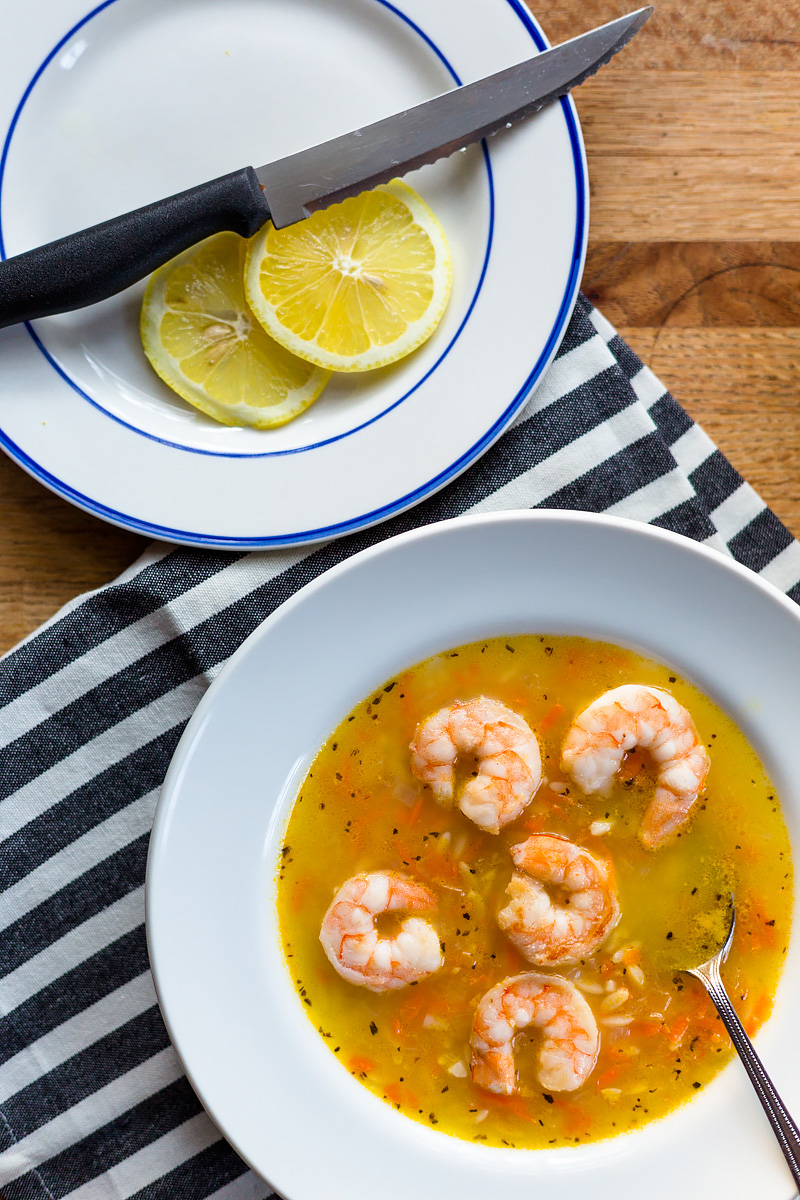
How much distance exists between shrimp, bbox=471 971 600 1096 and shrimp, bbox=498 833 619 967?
0.07m

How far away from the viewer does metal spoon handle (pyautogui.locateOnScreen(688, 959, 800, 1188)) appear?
1.62 m

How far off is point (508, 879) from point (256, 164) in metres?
1.59

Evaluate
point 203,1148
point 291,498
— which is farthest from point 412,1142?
point 291,498

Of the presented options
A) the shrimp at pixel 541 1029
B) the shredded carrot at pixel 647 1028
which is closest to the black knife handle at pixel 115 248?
the shrimp at pixel 541 1029

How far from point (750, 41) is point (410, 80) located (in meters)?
0.77

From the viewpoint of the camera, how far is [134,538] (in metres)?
1.89

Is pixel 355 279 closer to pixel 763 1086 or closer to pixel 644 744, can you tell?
pixel 644 744

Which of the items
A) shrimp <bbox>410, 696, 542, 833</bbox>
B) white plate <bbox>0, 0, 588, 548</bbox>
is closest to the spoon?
shrimp <bbox>410, 696, 542, 833</bbox>

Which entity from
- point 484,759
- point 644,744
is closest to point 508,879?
point 484,759

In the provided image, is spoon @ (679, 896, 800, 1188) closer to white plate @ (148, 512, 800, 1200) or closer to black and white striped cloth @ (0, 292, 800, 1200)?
white plate @ (148, 512, 800, 1200)

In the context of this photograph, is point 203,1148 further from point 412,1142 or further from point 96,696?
point 96,696

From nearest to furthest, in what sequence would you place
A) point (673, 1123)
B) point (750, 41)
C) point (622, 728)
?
point (622, 728)
point (673, 1123)
point (750, 41)

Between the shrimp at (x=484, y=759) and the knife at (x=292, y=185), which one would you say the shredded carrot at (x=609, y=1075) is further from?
the knife at (x=292, y=185)

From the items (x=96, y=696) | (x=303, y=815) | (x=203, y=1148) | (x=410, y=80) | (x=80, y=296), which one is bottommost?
(x=203, y=1148)
